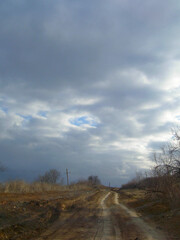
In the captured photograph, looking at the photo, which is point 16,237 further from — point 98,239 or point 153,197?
point 153,197

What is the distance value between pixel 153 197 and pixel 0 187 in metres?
21.5

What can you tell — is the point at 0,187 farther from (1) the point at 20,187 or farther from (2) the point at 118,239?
(2) the point at 118,239

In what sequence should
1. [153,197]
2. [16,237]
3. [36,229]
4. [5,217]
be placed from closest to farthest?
[16,237]
[36,229]
[5,217]
[153,197]

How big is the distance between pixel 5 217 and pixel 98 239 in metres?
7.32

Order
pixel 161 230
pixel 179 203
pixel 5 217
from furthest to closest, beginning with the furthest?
pixel 179 203 < pixel 5 217 < pixel 161 230

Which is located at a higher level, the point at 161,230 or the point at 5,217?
the point at 5,217

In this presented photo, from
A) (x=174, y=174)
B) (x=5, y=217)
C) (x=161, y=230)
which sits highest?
(x=174, y=174)

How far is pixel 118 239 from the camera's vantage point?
10195mm

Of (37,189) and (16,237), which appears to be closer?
(16,237)

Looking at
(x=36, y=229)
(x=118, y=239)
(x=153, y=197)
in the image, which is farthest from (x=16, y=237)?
(x=153, y=197)

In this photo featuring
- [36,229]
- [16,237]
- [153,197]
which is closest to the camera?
[16,237]

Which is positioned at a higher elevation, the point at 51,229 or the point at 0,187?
the point at 0,187

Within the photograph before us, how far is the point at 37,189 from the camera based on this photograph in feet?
143

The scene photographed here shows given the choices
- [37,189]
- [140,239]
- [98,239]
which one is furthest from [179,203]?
[37,189]
